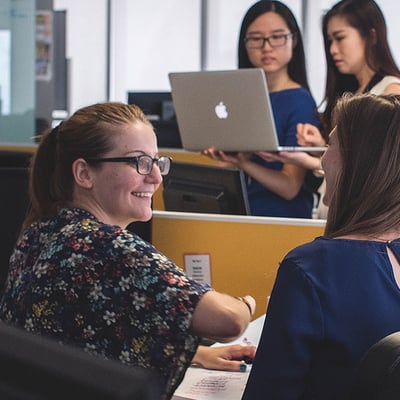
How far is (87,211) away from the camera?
1.37 m

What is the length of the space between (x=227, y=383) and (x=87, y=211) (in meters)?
0.41

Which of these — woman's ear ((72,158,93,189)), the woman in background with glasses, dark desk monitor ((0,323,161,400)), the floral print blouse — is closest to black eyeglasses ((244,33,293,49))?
the woman in background with glasses

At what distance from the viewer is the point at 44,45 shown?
5.75m

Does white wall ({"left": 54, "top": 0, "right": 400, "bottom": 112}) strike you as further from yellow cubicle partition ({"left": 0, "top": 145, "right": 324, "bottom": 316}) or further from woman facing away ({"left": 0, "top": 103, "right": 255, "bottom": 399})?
woman facing away ({"left": 0, "top": 103, "right": 255, "bottom": 399})

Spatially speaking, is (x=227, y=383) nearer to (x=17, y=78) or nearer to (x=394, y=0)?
(x=17, y=78)

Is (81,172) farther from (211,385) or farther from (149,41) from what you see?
(149,41)

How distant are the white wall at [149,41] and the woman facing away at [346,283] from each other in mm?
5526

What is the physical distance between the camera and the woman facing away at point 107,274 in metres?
1.17

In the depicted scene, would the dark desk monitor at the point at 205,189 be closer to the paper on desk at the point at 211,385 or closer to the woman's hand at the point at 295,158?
the woman's hand at the point at 295,158

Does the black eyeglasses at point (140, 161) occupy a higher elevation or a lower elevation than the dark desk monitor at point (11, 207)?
higher

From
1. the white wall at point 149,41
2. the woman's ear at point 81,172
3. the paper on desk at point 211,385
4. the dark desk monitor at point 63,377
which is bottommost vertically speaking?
the paper on desk at point 211,385

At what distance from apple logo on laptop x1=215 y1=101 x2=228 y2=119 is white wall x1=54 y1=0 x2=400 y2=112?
13.2ft

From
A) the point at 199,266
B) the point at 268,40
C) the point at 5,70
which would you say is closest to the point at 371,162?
the point at 199,266

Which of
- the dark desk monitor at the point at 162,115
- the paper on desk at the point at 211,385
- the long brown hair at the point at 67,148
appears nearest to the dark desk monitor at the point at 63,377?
the paper on desk at the point at 211,385
